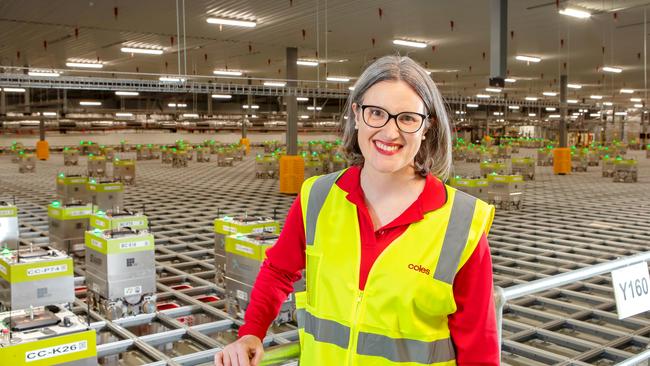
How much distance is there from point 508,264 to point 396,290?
968 centimetres

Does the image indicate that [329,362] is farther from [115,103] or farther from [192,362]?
[115,103]

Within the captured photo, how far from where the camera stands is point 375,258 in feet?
6.08

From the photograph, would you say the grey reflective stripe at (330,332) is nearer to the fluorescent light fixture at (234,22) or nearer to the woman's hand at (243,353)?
the woman's hand at (243,353)

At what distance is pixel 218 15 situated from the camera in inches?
605

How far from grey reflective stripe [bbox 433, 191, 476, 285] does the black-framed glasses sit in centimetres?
27

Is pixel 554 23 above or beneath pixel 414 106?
above

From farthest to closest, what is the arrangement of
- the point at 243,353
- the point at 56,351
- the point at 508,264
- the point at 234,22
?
the point at 234,22
the point at 508,264
the point at 56,351
the point at 243,353

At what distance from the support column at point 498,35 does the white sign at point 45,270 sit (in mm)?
8277

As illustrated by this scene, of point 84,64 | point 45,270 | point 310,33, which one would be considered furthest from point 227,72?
point 45,270

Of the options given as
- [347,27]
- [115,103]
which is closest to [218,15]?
[347,27]

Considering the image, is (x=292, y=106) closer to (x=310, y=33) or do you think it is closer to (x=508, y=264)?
(x=310, y=33)

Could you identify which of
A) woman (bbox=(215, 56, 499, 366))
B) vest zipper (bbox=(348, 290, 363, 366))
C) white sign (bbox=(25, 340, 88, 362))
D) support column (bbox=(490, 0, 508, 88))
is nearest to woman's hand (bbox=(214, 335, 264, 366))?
woman (bbox=(215, 56, 499, 366))

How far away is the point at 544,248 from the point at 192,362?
807cm

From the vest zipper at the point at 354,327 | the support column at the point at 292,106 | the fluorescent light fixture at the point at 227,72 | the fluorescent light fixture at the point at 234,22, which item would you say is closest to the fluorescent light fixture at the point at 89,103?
the fluorescent light fixture at the point at 227,72
